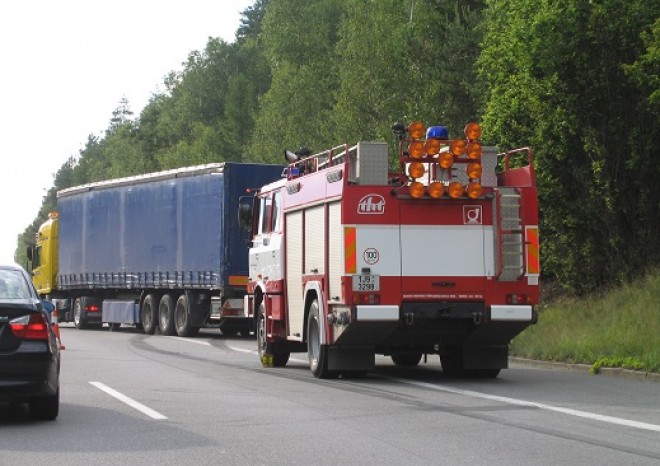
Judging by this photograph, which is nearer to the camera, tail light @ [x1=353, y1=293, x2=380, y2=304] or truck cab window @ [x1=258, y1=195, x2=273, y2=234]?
tail light @ [x1=353, y1=293, x2=380, y2=304]

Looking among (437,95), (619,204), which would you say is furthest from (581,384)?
(437,95)

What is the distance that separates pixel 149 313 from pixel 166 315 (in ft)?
4.47

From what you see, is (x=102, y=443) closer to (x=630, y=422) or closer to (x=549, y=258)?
(x=630, y=422)

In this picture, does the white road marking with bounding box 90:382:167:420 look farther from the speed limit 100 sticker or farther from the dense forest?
the dense forest

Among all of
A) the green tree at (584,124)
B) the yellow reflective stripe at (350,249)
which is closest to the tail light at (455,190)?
the yellow reflective stripe at (350,249)

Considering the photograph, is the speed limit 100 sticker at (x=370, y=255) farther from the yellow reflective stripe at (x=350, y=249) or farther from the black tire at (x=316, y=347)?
the black tire at (x=316, y=347)

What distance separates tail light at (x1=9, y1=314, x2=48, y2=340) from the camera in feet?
40.1

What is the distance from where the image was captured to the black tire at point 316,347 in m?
18.1

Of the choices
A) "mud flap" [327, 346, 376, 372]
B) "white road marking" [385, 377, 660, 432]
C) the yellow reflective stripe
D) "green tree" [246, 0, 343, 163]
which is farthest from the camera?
"green tree" [246, 0, 343, 163]

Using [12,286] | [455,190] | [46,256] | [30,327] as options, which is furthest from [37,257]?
[30,327]

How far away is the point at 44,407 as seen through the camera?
1288cm

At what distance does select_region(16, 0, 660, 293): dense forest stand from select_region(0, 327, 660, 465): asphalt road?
10.1 meters

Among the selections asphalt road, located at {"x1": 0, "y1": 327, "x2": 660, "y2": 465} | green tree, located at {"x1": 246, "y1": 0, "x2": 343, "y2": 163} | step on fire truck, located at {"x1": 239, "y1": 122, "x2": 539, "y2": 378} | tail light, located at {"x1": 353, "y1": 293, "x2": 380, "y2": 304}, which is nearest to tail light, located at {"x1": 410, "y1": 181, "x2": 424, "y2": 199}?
step on fire truck, located at {"x1": 239, "y1": 122, "x2": 539, "y2": 378}

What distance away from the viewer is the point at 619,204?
97.7 feet
